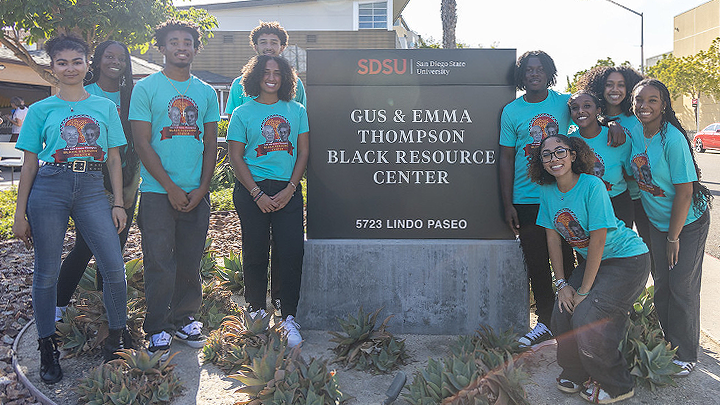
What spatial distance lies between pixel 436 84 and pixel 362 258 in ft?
A: 4.44

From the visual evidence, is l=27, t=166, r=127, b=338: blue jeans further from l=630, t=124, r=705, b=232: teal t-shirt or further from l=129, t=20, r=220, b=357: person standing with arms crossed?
l=630, t=124, r=705, b=232: teal t-shirt

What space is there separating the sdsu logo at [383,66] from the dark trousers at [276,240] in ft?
3.28

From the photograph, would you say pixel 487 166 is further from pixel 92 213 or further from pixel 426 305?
pixel 92 213

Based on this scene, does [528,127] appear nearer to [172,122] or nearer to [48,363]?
[172,122]

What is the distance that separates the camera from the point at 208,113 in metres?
3.73

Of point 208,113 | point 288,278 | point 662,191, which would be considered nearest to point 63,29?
point 208,113

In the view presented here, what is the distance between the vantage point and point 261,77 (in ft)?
12.6

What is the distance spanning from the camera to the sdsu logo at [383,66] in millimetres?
4133

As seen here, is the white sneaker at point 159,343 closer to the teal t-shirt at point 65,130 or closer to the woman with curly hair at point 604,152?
the teal t-shirt at point 65,130

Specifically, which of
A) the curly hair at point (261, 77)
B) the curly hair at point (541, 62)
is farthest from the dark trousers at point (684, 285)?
the curly hair at point (261, 77)

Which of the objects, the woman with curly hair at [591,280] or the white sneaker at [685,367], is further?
the white sneaker at [685,367]

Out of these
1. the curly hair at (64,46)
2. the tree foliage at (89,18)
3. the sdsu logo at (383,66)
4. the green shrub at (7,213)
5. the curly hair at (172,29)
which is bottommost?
the green shrub at (7,213)

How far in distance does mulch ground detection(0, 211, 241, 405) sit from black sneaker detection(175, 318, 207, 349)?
0.92m

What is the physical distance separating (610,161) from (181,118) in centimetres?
268
